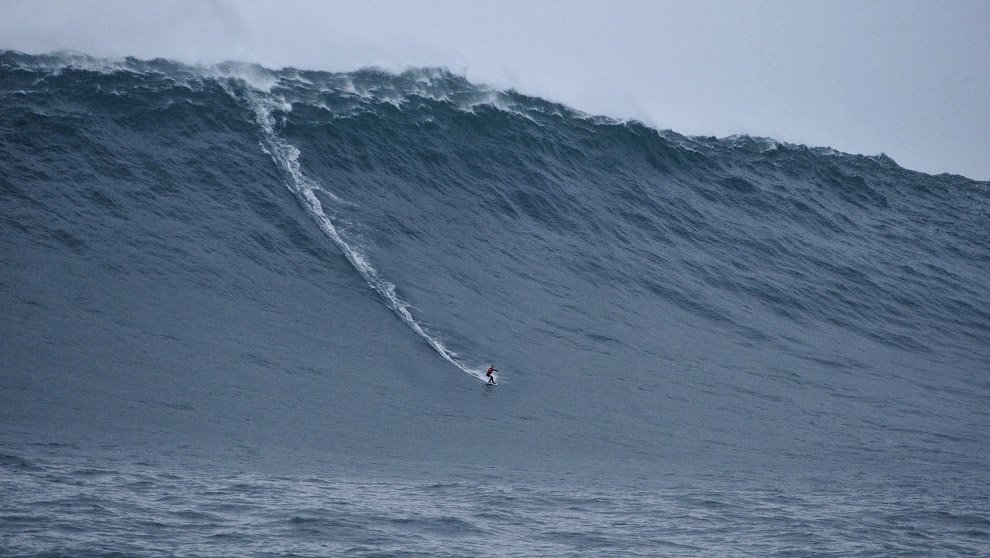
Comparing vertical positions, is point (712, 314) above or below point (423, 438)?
above

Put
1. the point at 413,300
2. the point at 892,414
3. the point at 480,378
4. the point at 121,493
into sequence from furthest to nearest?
1. the point at 413,300
2. the point at 892,414
3. the point at 480,378
4. the point at 121,493

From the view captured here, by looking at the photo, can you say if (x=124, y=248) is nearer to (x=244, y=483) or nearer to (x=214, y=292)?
(x=214, y=292)

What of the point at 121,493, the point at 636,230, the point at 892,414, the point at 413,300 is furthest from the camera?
the point at 636,230

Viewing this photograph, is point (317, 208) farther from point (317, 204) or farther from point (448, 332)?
point (448, 332)

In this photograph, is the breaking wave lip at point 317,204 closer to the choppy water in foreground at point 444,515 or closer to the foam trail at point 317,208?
the foam trail at point 317,208

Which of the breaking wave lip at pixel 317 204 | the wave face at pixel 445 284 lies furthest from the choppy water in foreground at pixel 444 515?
the breaking wave lip at pixel 317 204

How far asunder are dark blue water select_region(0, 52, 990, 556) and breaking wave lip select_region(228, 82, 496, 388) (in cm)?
14

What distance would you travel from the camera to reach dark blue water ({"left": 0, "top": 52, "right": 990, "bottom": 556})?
14031mm

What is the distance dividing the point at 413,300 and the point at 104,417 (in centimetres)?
955

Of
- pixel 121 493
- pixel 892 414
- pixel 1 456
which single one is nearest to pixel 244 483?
pixel 121 493

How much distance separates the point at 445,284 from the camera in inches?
1021

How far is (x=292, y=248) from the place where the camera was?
1003 inches

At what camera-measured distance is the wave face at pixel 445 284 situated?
18688 millimetres

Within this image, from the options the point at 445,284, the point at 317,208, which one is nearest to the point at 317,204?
the point at 317,208
